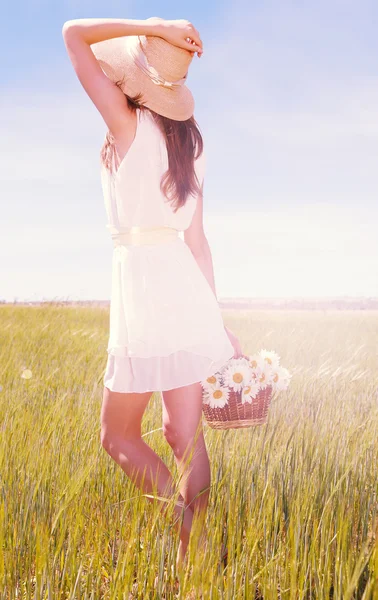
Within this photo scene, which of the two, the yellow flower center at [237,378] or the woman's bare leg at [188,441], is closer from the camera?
the woman's bare leg at [188,441]

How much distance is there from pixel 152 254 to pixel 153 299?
0.15m

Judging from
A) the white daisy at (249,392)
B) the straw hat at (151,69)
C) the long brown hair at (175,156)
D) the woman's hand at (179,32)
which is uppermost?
the woman's hand at (179,32)

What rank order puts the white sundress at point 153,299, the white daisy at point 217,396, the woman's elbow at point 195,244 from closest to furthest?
the white sundress at point 153,299 < the woman's elbow at point 195,244 < the white daisy at point 217,396

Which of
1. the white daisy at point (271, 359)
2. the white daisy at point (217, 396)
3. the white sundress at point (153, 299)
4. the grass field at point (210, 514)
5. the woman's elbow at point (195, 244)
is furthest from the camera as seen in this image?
the white daisy at point (271, 359)

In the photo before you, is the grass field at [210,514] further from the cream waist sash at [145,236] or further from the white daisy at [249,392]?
the cream waist sash at [145,236]

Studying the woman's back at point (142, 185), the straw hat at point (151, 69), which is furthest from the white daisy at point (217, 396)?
the straw hat at point (151, 69)

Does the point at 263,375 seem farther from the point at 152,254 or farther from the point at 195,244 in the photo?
the point at 152,254

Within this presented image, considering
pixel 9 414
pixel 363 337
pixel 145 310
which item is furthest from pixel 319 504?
pixel 363 337

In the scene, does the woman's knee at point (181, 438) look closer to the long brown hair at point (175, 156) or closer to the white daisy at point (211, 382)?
the white daisy at point (211, 382)

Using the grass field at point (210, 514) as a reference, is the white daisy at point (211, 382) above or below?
above

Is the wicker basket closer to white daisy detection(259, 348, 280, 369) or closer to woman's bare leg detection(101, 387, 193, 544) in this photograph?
white daisy detection(259, 348, 280, 369)

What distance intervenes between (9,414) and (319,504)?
2135mm

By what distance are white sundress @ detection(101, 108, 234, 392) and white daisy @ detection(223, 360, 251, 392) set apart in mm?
317

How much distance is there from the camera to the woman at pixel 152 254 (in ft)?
6.36
